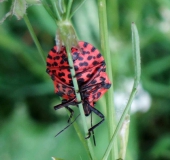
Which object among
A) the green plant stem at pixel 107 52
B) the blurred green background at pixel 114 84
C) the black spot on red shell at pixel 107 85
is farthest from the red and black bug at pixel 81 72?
the blurred green background at pixel 114 84

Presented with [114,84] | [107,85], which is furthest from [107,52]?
[114,84]

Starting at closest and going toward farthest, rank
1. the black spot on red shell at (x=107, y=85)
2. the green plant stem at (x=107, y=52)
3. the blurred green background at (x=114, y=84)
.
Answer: the green plant stem at (x=107, y=52) → the black spot on red shell at (x=107, y=85) → the blurred green background at (x=114, y=84)

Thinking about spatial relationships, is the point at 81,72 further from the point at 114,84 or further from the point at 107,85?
the point at 114,84

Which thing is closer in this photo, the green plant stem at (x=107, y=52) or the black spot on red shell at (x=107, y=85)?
the green plant stem at (x=107, y=52)

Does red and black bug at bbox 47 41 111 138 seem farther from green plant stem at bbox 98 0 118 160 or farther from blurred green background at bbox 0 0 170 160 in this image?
blurred green background at bbox 0 0 170 160

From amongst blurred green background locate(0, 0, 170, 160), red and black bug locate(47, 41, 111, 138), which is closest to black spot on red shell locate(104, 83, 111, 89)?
red and black bug locate(47, 41, 111, 138)

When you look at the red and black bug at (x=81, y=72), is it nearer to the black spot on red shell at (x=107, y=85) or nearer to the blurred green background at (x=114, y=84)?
the black spot on red shell at (x=107, y=85)

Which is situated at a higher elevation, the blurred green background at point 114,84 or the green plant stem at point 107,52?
the green plant stem at point 107,52
